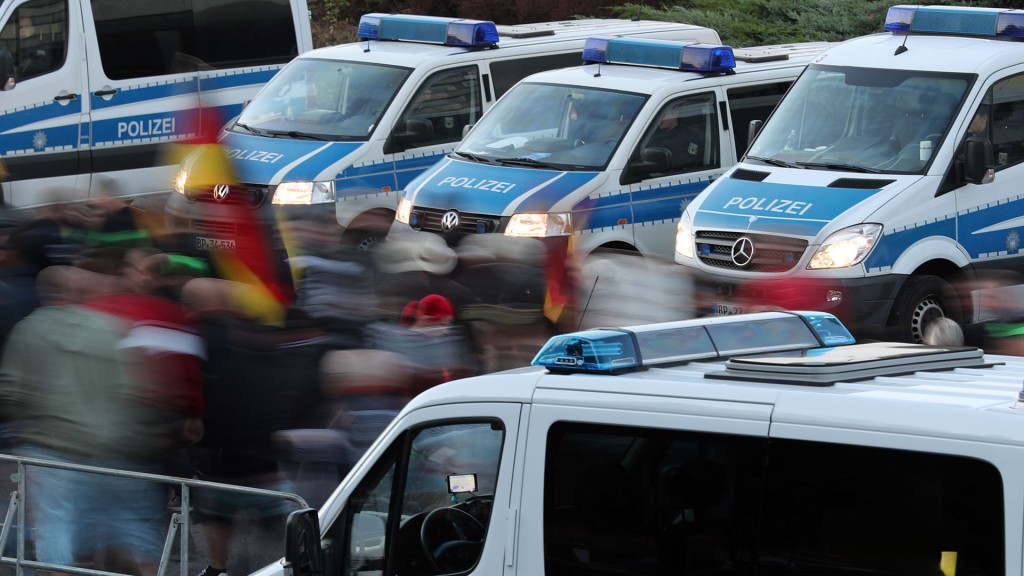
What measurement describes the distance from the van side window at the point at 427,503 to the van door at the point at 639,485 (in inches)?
6.0

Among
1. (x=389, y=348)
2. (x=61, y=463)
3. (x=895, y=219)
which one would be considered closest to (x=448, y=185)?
(x=895, y=219)

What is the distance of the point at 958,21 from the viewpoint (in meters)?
9.58

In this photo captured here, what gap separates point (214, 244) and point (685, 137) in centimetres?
366

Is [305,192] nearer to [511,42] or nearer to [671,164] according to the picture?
[511,42]

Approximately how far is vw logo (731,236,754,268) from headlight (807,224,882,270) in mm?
428

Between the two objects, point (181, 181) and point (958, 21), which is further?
point (181, 181)

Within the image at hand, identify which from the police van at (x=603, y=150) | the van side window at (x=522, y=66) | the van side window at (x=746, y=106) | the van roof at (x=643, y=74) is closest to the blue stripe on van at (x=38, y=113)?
the police van at (x=603, y=150)

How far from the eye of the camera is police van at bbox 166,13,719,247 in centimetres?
1098

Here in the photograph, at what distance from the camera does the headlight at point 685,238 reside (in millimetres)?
9094

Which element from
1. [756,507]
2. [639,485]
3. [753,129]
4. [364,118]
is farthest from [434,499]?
[364,118]

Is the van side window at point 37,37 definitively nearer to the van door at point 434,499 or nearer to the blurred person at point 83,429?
the blurred person at point 83,429

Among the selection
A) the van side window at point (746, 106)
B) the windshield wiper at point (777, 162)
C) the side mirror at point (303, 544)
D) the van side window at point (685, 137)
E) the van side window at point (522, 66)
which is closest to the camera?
the side mirror at point (303, 544)

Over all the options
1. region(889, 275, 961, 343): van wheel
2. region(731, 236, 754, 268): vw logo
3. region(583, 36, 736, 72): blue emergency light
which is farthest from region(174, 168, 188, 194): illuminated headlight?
region(889, 275, 961, 343): van wheel

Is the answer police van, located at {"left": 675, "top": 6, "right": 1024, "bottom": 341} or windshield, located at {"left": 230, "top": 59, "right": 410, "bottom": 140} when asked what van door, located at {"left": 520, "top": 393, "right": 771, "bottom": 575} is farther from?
windshield, located at {"left": 230, "top": 59, "right": 410, "bottom": 140}
